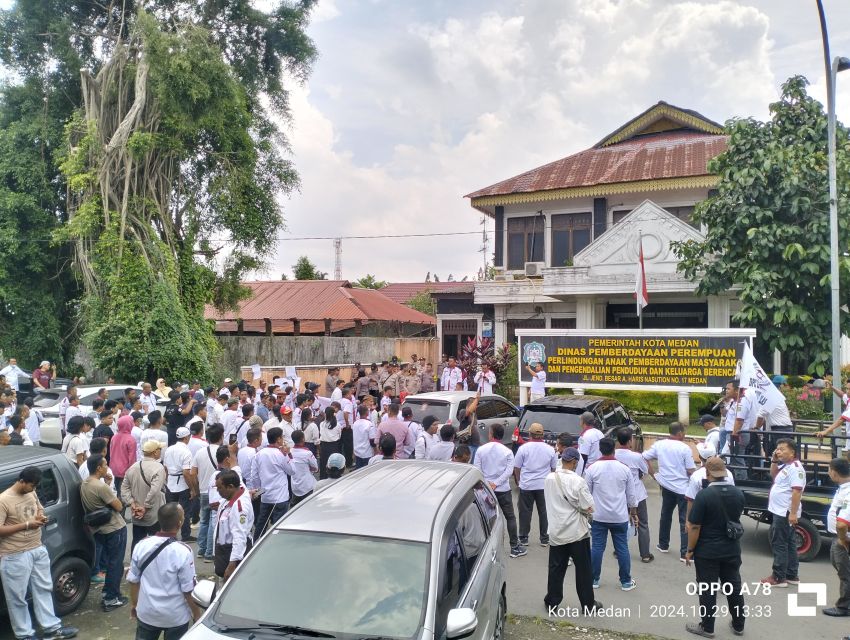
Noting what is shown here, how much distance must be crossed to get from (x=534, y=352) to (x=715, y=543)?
10.7m

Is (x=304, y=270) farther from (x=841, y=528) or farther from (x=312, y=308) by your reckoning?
(x=841, y=528)

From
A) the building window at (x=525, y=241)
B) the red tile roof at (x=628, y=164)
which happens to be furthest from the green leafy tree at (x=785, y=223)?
the building window at (x=525, y=241)

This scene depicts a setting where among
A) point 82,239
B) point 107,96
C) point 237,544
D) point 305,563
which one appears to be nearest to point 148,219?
point 82,239

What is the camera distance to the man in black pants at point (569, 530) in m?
6.09

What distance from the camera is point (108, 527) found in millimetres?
6473

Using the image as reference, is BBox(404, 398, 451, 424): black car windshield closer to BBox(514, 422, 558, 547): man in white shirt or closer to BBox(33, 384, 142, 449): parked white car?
BBox(514, 422, 558, 547): man in white shirt

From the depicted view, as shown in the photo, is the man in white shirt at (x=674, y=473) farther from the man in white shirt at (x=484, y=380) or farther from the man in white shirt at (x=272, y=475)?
the man in white shirt at (x=484, y=380)

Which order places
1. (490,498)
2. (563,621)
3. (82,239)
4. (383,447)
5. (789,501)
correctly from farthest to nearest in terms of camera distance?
1. (82,239)
2. (383,447)
3. (789,501)
4. (563,621)
5. (490,498)

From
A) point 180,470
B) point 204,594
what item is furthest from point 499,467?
point 204,594

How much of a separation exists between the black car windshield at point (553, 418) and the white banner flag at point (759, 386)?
2.62 m

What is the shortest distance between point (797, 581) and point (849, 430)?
14.8 ft

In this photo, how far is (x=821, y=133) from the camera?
15680 mm

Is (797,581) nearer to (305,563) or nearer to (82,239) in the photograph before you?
(305,563)

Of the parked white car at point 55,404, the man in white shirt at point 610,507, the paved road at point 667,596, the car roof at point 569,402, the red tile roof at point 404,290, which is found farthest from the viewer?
the red tile roof at point 404,290
